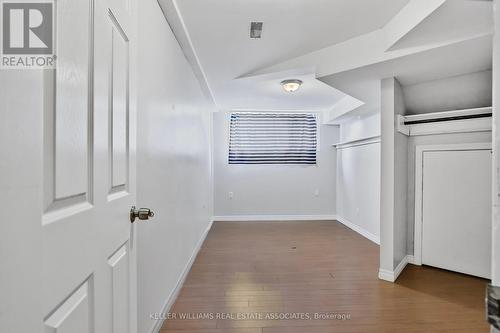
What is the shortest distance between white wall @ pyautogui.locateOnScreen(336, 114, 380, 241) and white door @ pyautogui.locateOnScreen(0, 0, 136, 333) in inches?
153

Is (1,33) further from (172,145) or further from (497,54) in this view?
(172,145)

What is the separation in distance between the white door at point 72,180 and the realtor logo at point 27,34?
0.02 metres

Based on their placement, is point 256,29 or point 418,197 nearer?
point 256,29

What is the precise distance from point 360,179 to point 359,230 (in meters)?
0.86

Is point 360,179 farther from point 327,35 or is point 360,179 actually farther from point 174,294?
point 174,294

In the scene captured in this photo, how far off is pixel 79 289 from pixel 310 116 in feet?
18.1

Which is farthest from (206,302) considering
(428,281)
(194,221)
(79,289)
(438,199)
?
(438,199)

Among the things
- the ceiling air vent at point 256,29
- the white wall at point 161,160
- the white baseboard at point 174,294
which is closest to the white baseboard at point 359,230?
the white baseboard at point 174,294

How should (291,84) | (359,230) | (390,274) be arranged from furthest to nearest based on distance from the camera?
1. (359,230)
2. (291,84)
3. (390,274)

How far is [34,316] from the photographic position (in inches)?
21.4

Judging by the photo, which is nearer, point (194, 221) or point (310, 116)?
point (194, 221)

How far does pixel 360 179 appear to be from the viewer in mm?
4730

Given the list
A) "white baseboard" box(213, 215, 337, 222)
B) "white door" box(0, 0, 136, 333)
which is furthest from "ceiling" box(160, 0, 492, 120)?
"white baseboard" box(213, 215, 337, 222)

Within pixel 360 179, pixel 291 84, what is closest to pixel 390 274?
pixel 360 179
